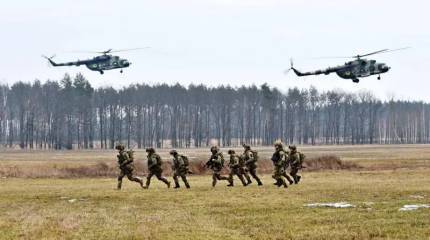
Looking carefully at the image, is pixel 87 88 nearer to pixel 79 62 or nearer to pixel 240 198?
pixel 79 62

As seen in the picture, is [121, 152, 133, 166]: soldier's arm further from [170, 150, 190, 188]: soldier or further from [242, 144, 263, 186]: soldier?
[242, 144, 263, 186]: soldier

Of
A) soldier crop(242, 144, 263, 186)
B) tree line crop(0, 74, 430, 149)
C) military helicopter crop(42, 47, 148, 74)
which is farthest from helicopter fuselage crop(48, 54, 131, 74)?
tree line crop(0, 74, 430, 149)

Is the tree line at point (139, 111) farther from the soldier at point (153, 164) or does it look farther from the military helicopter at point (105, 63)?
the soldier at point (153, 164)

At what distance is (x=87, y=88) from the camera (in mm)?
154000

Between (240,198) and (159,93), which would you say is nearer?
(240,198)

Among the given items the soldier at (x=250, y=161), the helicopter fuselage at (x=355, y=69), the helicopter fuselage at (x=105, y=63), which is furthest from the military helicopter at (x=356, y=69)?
the soldier at (x=250, y=161)

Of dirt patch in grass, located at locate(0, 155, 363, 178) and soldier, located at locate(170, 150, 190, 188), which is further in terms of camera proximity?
dirt patch in grass, located at locate(0, 155, 363, 178)

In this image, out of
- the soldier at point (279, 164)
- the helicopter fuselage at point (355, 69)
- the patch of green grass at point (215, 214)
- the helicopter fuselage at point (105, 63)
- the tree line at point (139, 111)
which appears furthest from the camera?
the tree line at point (139, 111)

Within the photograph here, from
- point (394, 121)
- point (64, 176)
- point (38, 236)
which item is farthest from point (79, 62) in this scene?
point (394, 121)

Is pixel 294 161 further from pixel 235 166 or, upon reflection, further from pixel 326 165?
pixel 326 165

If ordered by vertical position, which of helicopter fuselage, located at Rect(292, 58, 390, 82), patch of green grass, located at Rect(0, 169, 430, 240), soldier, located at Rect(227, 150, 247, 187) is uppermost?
helicopter fuselage, located at Rect(292, 58, 390, 82)

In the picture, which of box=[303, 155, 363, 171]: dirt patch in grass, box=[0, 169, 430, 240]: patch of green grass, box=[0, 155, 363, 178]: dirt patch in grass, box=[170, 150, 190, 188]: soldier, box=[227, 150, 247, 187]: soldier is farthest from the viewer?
box=[303, 155, 363, 171]: dirt patch in grass

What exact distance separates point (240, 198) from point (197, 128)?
145 metres

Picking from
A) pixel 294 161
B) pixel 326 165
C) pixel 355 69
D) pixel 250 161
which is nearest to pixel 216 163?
pixel 250 161
